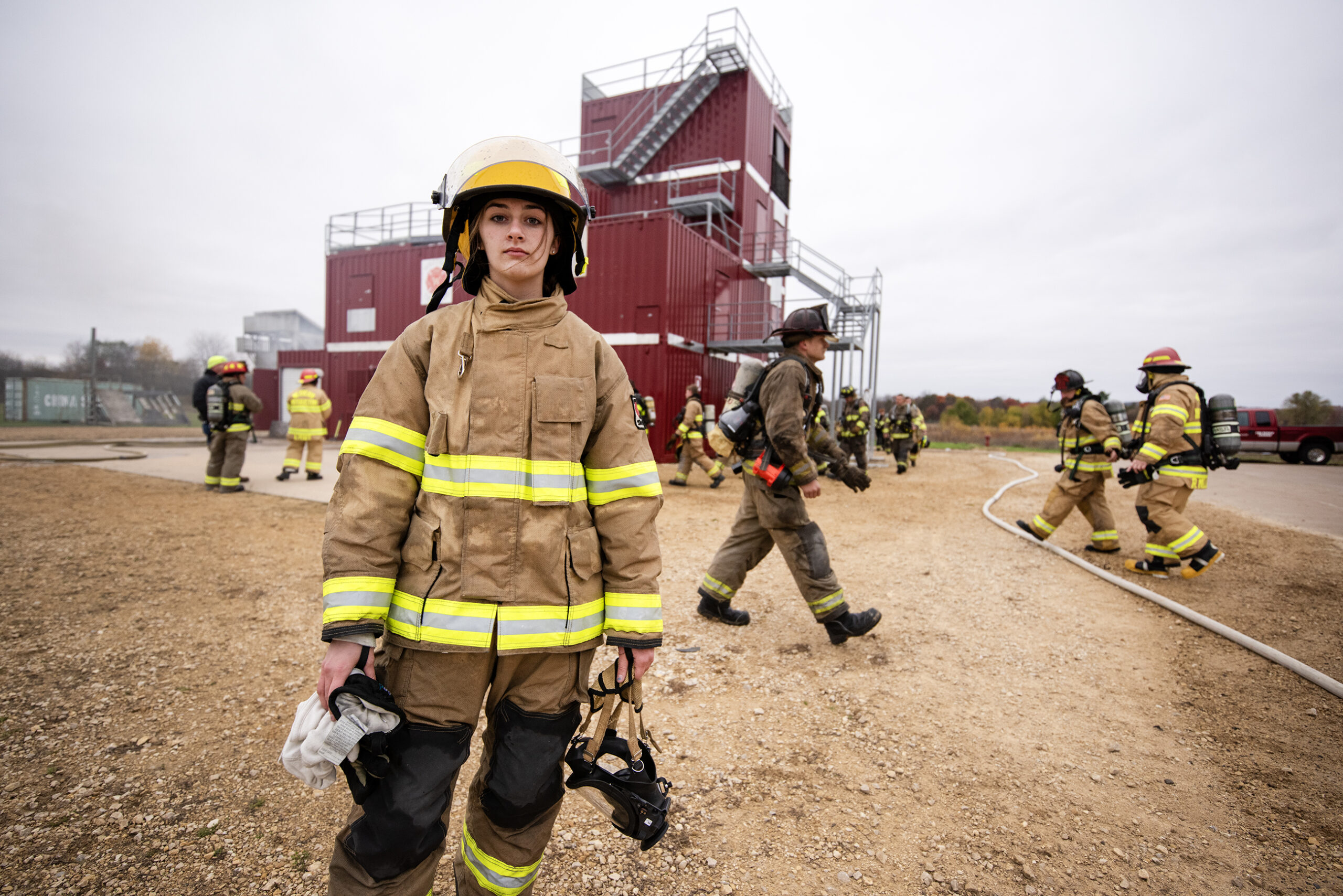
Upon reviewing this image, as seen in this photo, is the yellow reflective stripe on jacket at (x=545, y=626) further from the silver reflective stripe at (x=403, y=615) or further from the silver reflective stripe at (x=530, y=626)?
the silver reflective stripe at (x=403, y=615)

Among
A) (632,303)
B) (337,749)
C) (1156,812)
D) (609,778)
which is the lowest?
(1156,812)

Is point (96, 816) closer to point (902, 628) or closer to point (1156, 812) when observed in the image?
point (1156, 812)

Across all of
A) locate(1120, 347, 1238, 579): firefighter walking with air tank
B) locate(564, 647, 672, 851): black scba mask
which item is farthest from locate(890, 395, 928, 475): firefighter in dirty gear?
locate(564, 647, 672, 851): black scba mask

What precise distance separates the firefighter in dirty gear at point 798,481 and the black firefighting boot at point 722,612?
137 mm

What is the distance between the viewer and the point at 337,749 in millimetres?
1333

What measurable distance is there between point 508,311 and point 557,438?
36 cm

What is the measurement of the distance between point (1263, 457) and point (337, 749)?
1184 inches

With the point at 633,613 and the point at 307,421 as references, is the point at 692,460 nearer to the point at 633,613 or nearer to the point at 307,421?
the point at 307,421

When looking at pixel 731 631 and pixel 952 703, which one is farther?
pixel 731 631

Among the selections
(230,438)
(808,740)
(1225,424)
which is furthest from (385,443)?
(230,438)

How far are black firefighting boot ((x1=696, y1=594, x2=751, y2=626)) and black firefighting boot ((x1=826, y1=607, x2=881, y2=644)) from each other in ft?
2.12

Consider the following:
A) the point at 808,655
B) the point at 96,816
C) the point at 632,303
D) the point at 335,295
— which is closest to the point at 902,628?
the point at 808,655

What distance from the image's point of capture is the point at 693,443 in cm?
1084

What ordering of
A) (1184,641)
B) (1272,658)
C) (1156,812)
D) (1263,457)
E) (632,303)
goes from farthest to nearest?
(1263,457) → (632,303) → (1184,641) → (1272,658) → (1156,812)
